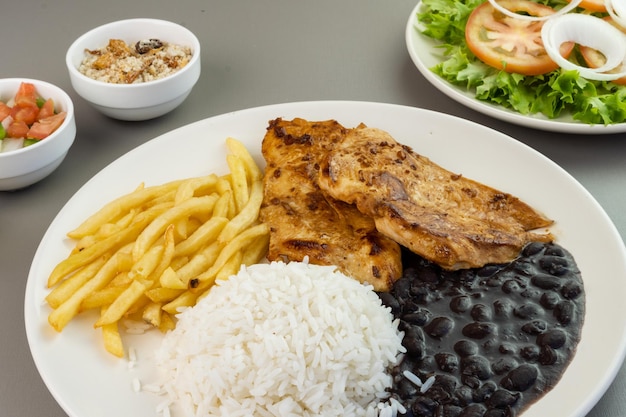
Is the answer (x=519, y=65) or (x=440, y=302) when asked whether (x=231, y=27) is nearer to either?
(x=519, y=65)

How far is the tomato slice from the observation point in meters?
4.75

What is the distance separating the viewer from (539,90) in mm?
4656

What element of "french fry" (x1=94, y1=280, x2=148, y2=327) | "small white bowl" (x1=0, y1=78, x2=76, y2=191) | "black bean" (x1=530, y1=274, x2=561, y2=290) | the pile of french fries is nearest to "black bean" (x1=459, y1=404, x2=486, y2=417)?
"black bean" (x1=530, y1=274, x2=561, y2=290)

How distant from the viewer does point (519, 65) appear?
15.6 ft

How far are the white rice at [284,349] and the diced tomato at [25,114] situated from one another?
76.0 inches

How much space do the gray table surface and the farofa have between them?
1.42 ft

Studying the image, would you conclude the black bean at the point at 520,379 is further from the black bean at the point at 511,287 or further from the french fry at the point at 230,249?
the french fry at the point at 230,249

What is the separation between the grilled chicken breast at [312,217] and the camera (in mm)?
3424

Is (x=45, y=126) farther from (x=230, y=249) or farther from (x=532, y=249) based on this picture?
(x=532, y=249)

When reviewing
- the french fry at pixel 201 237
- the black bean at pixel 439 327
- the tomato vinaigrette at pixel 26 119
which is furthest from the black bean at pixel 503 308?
the tomato vinaigrette at pixel 26 119

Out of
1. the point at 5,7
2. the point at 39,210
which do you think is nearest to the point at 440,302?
the point at 39,210

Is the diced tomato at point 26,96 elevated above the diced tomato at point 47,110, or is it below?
above

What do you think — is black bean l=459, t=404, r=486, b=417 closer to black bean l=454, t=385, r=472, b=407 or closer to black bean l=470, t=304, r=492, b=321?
black bean l=454, t=385, r=472, b=407

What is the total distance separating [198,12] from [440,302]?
13.8 feet
